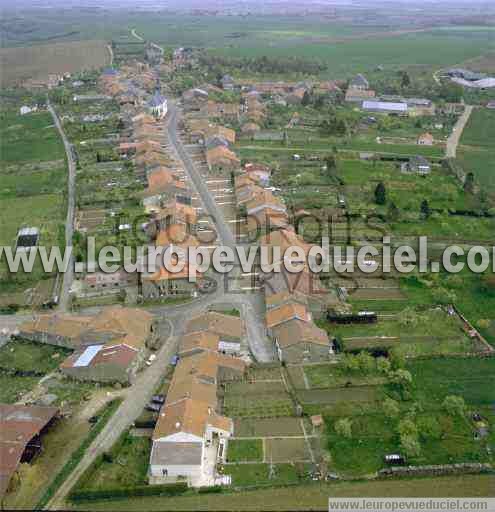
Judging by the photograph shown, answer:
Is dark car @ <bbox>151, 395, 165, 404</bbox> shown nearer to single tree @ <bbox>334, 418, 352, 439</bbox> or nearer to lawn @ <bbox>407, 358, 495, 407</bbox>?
single tree @ <bbox>334, 418, 352, 439</bbox>

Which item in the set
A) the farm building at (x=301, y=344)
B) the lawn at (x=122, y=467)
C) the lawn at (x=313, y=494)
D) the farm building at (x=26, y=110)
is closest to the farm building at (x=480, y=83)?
the farm building at (x=26, y=110)

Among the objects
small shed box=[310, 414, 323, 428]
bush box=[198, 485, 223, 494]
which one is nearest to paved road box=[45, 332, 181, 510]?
bush box=[198, 485, 223, 494]

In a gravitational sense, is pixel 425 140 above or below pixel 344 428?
above

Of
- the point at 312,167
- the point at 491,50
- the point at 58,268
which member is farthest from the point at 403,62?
the point at 58,268

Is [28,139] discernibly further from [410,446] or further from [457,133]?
[410,446]

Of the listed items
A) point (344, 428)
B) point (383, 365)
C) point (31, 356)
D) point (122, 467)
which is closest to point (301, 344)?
point (383, 365)

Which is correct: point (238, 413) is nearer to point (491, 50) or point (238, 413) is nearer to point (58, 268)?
point (58, 268)
